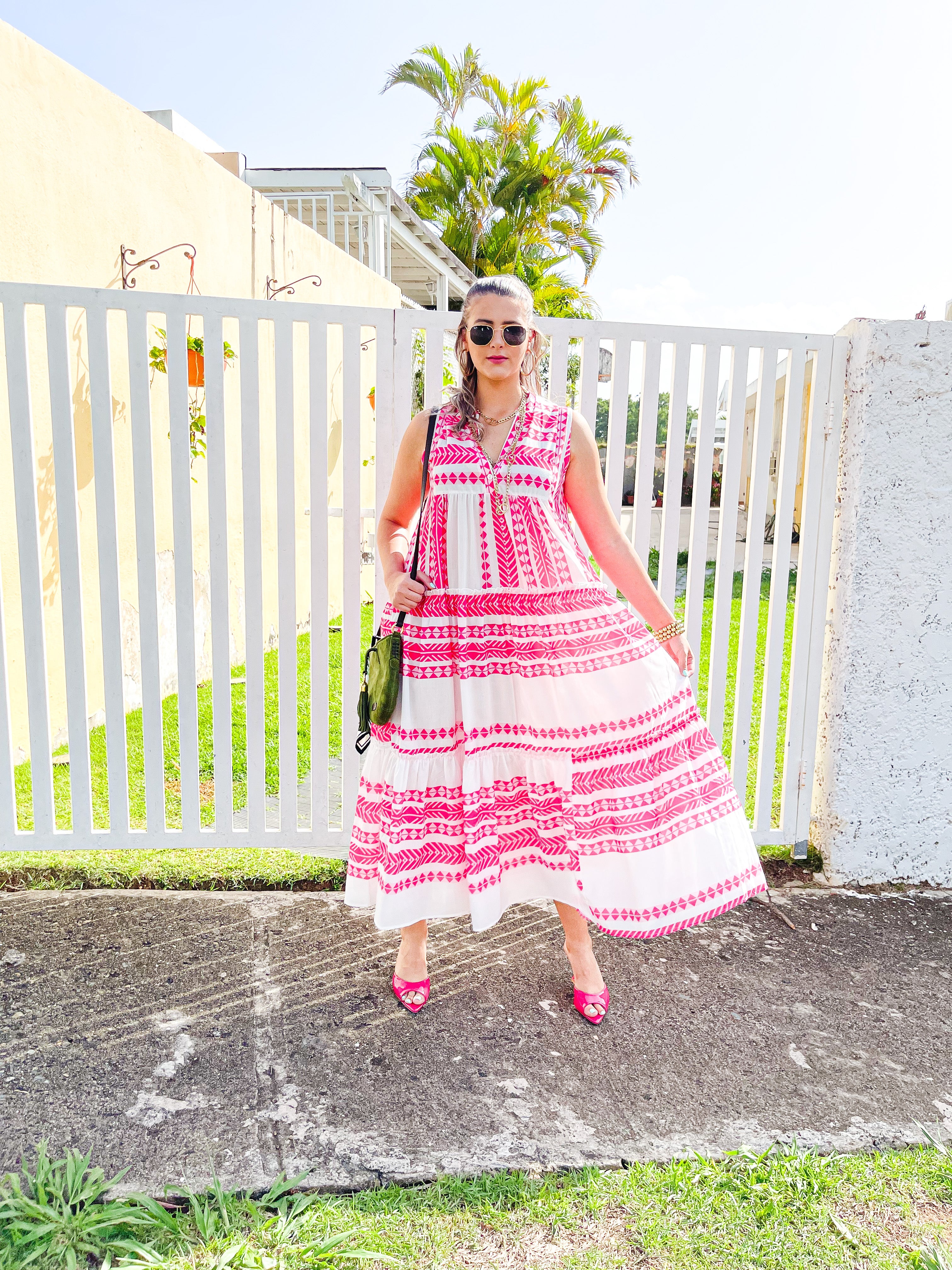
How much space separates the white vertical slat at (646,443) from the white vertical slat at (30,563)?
1939mm

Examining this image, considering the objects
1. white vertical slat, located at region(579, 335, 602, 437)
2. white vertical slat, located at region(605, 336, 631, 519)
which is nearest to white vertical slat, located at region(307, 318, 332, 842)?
white vertical slat, located at region(579, 335, 602, 437)

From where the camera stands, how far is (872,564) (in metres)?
3.04

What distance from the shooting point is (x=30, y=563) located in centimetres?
282

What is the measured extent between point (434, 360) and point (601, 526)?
949mm

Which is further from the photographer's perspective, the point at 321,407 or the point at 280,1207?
the point at 321,407

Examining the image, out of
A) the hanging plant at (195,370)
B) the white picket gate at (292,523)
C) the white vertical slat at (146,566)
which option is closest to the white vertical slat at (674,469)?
the white picket gate at (292,523)

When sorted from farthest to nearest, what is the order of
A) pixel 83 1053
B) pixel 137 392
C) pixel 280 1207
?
pixel 137 392 < pixel 83 1053 < pixel 280 1207

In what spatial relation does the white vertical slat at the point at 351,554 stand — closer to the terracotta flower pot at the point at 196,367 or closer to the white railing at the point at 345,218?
the terracotta flower pot at the point at 196,367

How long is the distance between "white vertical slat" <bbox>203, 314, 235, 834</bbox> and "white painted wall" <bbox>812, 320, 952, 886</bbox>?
211 cm

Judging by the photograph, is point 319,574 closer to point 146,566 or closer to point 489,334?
point 146,566

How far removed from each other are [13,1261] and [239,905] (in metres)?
1.38

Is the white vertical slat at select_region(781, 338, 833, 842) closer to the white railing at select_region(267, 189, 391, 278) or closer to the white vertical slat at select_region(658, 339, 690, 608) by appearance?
the white vertical slat at select_region(658, 339, 690, 608)

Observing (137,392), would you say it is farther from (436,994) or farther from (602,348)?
(436,994)

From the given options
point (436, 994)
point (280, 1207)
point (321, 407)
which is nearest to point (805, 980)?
point (436, 994)
